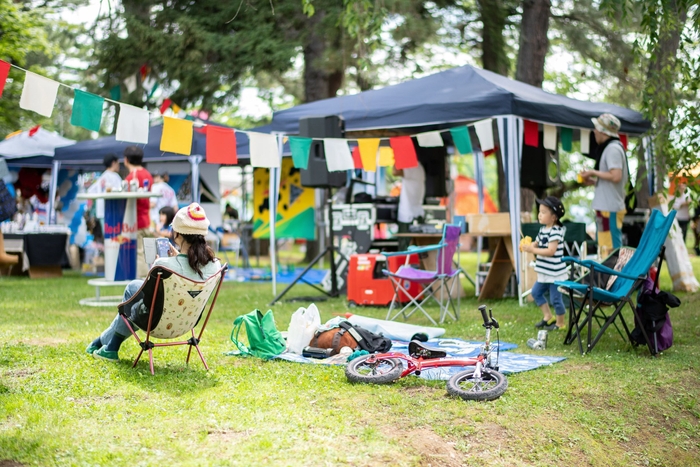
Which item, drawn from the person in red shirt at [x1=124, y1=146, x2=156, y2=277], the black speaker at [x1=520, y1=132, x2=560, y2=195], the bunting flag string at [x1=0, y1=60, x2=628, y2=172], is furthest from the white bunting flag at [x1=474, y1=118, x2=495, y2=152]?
the person in red shirt at [x1=124, y1=146, x2=156, y2=277]

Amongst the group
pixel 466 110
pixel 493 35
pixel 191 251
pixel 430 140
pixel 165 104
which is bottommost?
pixel 191 251

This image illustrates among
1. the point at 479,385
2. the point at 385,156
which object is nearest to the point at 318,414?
the point at 479,385

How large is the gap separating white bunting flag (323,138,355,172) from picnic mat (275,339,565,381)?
92.7 inches

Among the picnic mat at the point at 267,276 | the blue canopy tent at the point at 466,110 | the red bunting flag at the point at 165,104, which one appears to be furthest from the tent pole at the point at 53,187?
the blue canopy tent at the point at 466,110

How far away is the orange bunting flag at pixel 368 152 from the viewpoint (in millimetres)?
8055

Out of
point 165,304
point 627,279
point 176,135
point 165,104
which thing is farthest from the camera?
point 165,104

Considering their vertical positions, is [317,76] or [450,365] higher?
[317,76]

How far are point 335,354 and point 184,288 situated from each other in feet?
4.19

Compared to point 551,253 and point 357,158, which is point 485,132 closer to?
point 357,158

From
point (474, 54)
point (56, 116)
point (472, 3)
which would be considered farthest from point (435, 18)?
point (56, 116)

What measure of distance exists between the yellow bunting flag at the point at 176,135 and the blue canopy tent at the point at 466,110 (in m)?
1.94

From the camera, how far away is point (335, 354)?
210 inches

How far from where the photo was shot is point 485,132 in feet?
26.9

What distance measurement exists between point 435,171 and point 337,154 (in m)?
2.50
